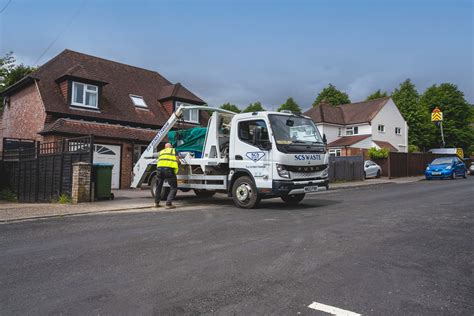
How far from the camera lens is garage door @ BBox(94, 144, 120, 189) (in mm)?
18547

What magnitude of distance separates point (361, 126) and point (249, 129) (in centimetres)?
3247

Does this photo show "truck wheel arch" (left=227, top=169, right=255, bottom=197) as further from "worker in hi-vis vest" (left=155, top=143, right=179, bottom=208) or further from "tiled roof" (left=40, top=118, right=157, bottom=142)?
"tiled roof" (left=40, top=118, right=157, bottom=142)

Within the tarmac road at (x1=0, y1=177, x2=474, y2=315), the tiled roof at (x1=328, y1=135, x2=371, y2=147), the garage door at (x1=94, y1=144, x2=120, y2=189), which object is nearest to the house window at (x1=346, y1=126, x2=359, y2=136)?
the tiled roof at (x1=328, y1=135, x2=371, y2=147)

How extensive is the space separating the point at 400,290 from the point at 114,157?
17500 mm

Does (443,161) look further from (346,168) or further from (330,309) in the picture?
(330,309)

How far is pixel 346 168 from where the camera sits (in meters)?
23.8

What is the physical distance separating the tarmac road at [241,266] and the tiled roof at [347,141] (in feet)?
97.8

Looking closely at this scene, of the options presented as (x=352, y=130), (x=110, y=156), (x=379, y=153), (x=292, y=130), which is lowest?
(x=110, y=156)

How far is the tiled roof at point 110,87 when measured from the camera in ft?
62.7

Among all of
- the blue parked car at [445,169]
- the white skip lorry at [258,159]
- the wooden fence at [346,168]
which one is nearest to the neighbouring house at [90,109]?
the white skip lorry at [258,159]

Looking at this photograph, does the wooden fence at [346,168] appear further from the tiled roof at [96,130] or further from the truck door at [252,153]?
the truck door at [252,153]

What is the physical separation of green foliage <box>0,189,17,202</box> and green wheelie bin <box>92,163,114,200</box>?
23.4ft

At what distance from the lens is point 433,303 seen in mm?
3354

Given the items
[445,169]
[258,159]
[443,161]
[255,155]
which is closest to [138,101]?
[255,155]
